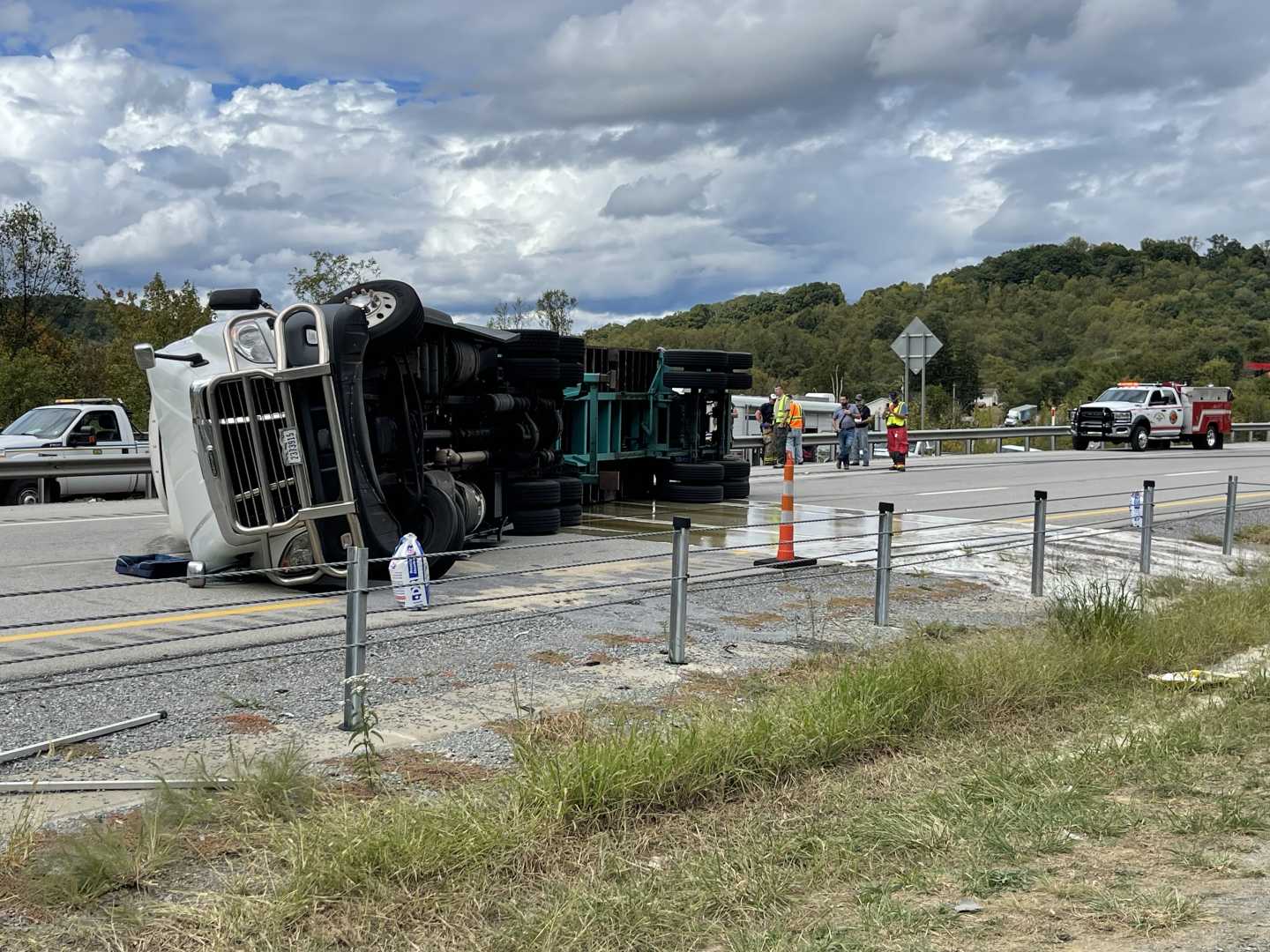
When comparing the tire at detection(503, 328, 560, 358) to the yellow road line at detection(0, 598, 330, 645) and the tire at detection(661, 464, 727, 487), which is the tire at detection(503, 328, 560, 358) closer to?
the yellow road line at detection(0, 598, 330, 645)

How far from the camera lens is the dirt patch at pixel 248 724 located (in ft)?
21.3

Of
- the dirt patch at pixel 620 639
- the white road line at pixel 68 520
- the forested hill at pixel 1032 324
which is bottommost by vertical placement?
the dirt patch at pixel 620 639

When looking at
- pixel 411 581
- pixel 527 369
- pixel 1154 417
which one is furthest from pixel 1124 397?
pixel 411 581

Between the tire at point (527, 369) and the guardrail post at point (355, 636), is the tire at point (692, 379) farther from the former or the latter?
the guardrail post at point (355, 636)

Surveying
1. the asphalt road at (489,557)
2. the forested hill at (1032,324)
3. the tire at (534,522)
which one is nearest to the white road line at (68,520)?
the asphalt road at (489,557)

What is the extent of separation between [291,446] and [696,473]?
9.82m

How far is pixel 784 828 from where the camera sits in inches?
209

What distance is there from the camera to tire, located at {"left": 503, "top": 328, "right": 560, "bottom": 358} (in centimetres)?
1347

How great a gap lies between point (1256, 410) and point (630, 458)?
52802 millimetres

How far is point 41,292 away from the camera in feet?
147

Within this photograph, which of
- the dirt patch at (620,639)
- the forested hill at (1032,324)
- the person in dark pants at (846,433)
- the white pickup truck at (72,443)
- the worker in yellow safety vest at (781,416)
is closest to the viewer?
the dirt patch at (620,639)

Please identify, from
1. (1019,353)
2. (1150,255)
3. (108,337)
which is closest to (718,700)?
(108,337)

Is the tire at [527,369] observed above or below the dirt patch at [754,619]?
above

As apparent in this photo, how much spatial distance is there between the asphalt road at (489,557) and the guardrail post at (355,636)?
498mm
